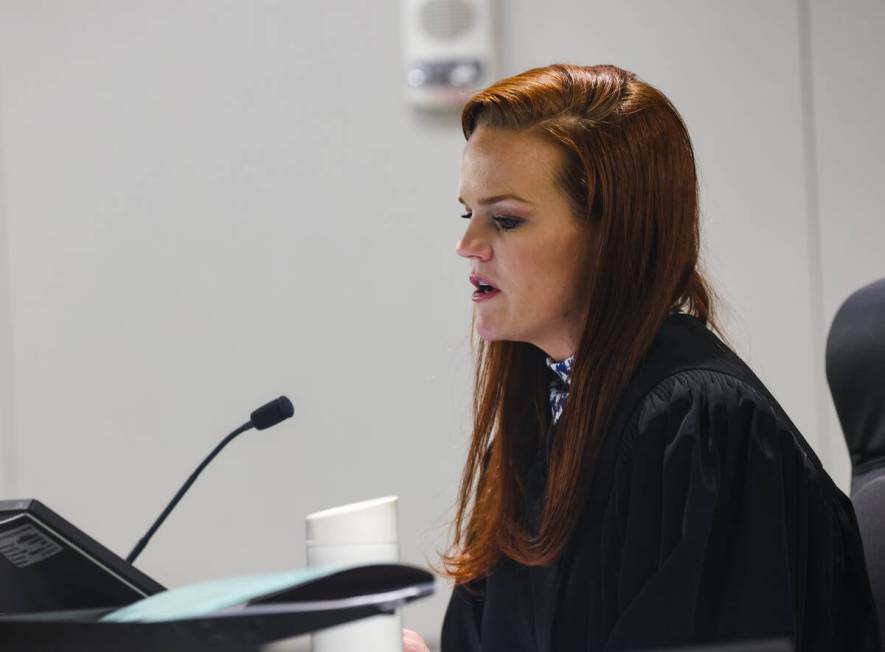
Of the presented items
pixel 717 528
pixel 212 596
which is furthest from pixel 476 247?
pixel 212 596

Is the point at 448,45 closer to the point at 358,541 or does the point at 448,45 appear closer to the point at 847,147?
the point at 847,147

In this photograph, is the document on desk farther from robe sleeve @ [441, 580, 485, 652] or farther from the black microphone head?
robe sleeve @ [441, 580, 485, 652]

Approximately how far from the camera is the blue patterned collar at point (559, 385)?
1553 millimetres

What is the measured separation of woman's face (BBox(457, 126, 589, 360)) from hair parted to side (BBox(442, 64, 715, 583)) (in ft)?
0.07

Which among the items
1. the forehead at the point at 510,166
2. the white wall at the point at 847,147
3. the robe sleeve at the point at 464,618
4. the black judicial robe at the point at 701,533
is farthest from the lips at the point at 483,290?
the white wall at the point at 847,147

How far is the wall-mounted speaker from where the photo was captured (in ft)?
9.29

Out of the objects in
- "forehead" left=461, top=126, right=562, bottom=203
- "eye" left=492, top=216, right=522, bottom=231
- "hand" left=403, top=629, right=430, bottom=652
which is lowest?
"hand" left=403, top=629, right=430, bottom=652

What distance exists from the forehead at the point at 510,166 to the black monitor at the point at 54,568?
0.66m

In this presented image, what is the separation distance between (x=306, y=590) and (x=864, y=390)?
1154mm

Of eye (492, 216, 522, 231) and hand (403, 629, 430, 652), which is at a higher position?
eye (492, 216, 522, 231)

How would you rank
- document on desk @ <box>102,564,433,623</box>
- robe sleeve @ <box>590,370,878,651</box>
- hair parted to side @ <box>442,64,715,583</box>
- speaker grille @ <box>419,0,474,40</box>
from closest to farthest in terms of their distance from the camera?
document on desk @ <box>102,564,433,623</box>, robe sleeve @ <box>590,370,878,651</box>, hair parted to side @ <box>442,64,715,583</box>, speaker grille @ <box>419,0,474,40</box>

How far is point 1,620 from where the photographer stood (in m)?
0.79

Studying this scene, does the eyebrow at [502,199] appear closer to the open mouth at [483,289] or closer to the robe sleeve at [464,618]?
the open mouth at [483,289]

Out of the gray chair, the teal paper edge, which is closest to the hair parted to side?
the gray chair
